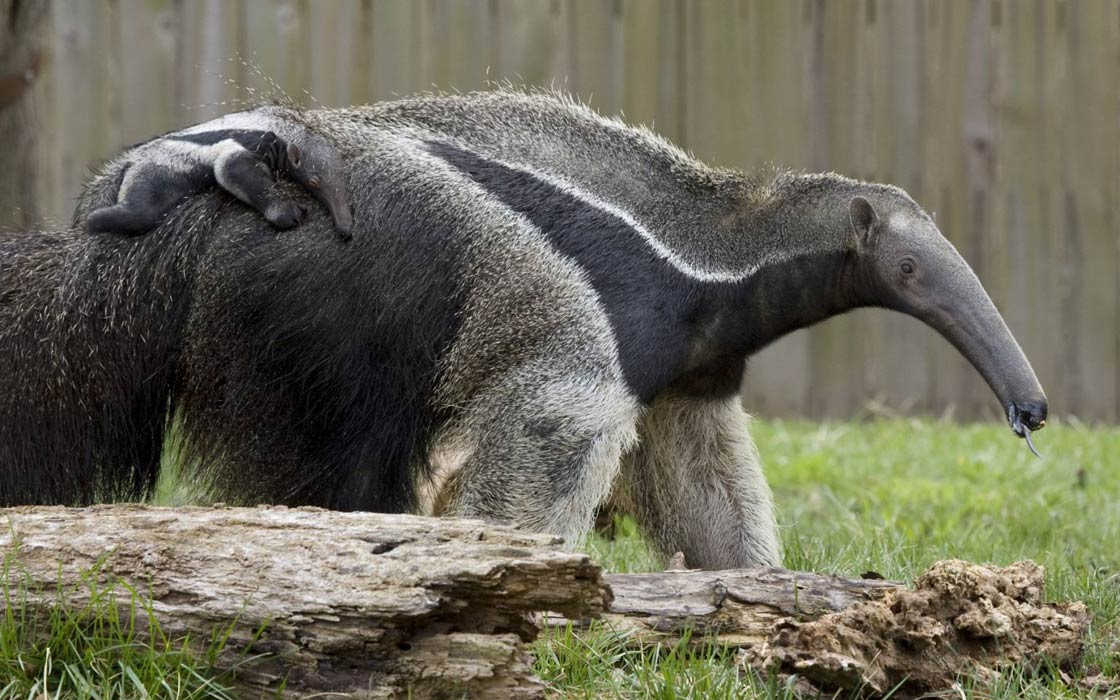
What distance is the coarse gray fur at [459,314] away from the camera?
4.95m

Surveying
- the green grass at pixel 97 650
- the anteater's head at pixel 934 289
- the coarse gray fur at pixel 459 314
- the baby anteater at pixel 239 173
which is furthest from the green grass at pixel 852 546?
the baby anteater at pixel 239 173

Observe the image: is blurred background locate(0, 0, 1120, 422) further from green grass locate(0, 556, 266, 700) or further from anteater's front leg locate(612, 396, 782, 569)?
green grass locate(0, 556, 266, 700)

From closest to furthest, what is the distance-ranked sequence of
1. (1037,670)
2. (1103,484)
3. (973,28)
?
(1037,670)
(1103,484)
(973,28)

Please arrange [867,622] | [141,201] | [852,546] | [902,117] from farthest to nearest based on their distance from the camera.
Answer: [902,117] → [852,546] → [141,201] → [867,622]

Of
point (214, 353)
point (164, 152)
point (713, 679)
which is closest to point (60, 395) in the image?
point (214, 353)

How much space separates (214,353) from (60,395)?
0.57 metres

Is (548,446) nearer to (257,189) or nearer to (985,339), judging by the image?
(257,189)

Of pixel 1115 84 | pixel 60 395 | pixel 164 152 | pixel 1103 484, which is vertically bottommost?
pixel 1103 484

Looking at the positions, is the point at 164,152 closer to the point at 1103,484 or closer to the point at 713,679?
the point at 713,679

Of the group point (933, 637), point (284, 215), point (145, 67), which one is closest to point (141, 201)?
point (284, 215)

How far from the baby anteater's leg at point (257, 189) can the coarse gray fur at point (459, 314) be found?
79 millimetres

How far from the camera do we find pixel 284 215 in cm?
511

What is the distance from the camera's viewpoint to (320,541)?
12.0ft

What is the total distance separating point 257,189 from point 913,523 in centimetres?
364
